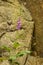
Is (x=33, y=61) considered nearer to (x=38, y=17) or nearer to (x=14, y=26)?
(x=14, y=26)

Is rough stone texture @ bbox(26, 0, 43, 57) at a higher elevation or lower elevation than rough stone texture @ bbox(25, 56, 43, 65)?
higher

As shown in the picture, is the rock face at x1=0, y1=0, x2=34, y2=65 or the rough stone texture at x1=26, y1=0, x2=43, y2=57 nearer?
the rock face at x1=0, y1=0, x2=34, y2=65

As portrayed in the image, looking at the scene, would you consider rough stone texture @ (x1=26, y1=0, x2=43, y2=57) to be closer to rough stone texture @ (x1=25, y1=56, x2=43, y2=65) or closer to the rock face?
the rock face

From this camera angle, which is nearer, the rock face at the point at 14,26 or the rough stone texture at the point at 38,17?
the rock face at the point at 14,26

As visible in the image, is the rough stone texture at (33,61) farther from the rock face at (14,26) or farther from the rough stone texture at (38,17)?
the rough stone texture at (38,17)

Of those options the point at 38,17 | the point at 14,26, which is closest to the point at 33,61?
the point at 14,26

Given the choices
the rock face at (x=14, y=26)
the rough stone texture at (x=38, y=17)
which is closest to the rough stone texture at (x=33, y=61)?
the rock face at (x=14, y=26)

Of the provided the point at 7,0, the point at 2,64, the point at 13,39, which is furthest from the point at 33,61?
the point at 7,0

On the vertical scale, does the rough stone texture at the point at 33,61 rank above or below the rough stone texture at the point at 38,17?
below

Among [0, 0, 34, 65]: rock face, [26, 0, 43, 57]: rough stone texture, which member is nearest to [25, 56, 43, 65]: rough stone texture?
[0, 0, 34, 65]: rock face
